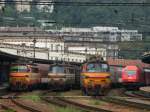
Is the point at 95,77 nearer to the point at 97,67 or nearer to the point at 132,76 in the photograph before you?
the point at 97,67

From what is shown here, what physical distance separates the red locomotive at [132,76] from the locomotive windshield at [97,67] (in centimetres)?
1343

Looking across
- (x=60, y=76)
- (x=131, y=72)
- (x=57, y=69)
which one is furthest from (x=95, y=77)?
(x=131, y=72)

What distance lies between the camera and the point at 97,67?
1529 inches

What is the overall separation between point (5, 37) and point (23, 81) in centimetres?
4013

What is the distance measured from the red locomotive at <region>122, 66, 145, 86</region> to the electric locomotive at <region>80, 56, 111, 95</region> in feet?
43.3

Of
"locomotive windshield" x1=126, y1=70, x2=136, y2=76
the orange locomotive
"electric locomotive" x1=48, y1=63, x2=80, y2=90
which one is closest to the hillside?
"locomotive windshield" x1=126, y1=70, x2=136, y2=76

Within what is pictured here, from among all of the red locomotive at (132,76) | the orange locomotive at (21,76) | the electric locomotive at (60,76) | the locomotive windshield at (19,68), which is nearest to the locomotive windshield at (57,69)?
the electric locomotive at (60,76)

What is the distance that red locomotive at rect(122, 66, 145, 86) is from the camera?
52.1 m

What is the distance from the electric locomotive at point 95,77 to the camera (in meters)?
38.2

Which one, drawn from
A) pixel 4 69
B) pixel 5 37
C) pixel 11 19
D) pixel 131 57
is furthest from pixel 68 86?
pixel 131 57

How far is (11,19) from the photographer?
231 feet

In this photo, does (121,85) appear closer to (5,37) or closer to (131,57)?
(5,37)

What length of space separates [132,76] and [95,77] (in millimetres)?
14434

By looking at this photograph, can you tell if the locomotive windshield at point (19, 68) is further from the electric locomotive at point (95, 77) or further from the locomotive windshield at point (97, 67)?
the locomotive windshield at point (97, 67)
